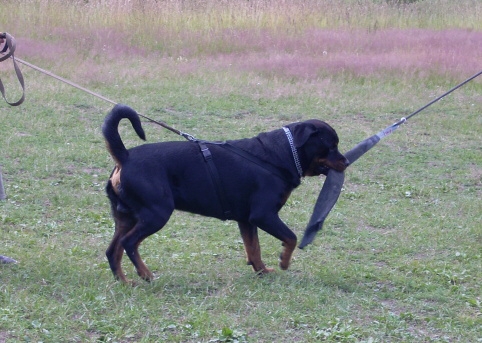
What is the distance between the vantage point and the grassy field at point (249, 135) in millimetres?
4289

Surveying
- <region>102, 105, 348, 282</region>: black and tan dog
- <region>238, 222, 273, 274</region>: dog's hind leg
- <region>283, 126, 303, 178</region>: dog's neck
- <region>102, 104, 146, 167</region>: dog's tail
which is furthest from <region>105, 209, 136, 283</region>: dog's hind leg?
<region>283, 126, 303, 178</region>: dog's neck

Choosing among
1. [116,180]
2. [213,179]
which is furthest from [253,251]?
[116,180]

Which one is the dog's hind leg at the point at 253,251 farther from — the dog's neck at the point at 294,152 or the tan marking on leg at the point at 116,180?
the tan marking on leg at the point at 116,180

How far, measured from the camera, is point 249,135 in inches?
387

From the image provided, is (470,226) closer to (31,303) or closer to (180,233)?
(180,233)

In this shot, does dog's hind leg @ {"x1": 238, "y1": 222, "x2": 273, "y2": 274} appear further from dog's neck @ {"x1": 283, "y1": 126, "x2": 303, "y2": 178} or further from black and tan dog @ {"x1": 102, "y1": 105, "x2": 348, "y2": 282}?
dog's neck @ {"x1": 283, "y1": 126, "x2": 303, "y2": 178}

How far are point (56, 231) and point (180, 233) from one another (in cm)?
105

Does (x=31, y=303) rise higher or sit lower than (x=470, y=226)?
higher

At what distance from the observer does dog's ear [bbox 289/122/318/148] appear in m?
5.30

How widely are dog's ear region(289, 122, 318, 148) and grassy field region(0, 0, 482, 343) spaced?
95cm

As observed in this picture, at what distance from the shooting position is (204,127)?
33.4 ft

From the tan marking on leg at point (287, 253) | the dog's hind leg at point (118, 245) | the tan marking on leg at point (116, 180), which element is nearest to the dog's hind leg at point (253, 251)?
the tan marking on leg at point (287, 253)

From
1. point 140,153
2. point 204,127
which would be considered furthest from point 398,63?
point 140,153

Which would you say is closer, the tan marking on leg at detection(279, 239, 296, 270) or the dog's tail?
the dog's tail
